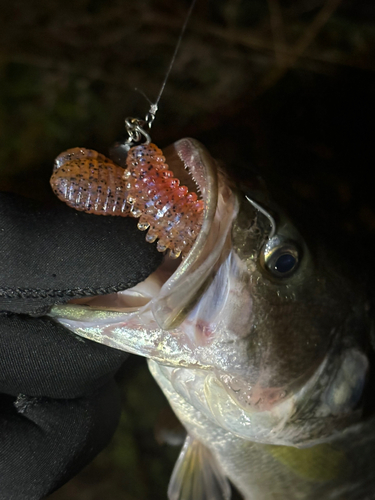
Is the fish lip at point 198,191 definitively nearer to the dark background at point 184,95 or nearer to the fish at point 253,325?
the fish at point 253,325

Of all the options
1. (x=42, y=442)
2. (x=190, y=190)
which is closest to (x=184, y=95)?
(x=190, y=190)

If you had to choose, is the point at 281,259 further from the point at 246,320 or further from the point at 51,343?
the point at 51,343

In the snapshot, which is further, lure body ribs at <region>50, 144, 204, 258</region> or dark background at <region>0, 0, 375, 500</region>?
dark background at <region>0, 0, 375, 500</region>

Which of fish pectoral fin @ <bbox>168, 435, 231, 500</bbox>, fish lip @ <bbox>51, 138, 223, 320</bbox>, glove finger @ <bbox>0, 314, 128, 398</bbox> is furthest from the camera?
fish pectoral fin @ <bbox>168, 435, 231, 500</bbox>

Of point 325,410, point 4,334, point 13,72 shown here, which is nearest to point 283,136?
point 13,72

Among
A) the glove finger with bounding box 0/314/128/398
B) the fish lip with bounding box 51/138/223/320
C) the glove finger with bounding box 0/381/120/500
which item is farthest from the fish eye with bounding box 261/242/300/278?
the glove finger with bounding box 0/381/120/500

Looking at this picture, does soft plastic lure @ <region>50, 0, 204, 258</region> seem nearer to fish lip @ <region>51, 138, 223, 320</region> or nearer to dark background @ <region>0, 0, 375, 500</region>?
fish lip @ <region>51, 138, 223, 320</region>
